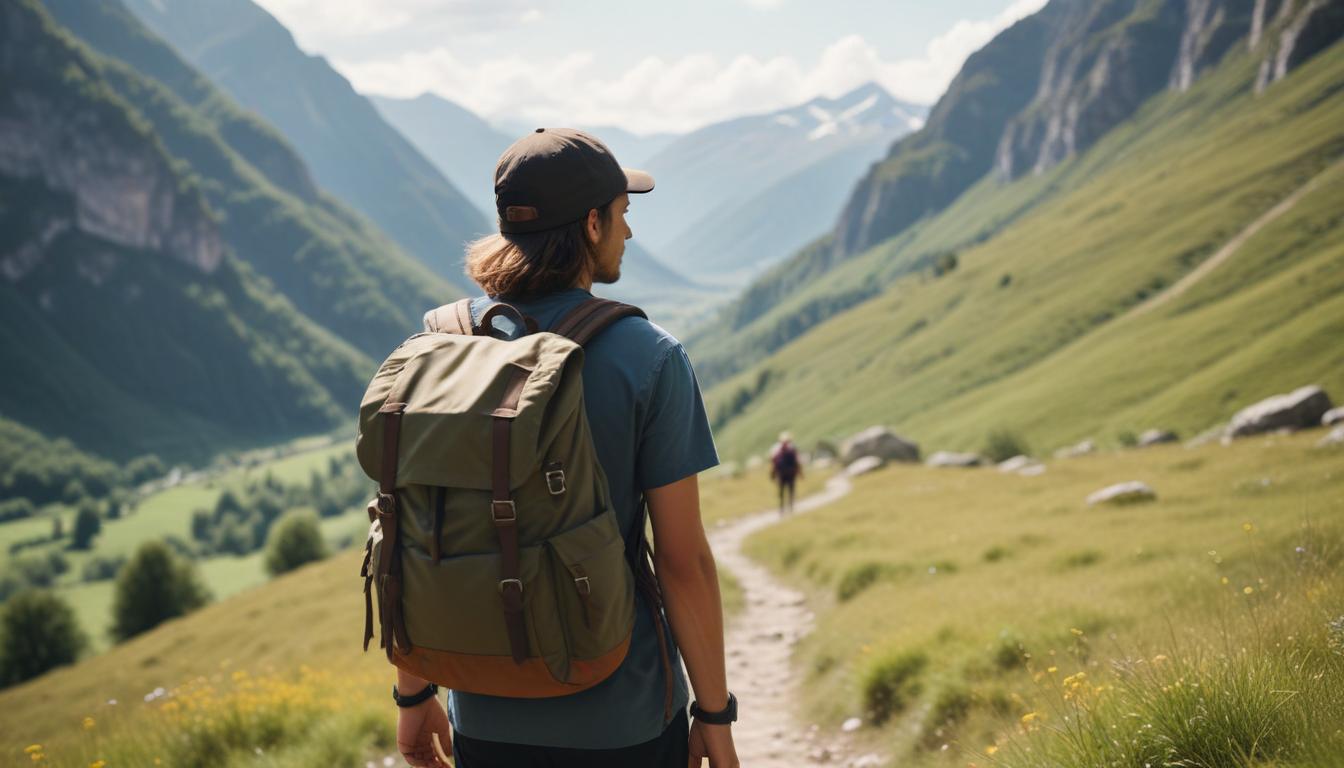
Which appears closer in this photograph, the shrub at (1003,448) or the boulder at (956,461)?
the boulder at (956,461)

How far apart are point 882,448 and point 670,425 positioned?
56.9 m

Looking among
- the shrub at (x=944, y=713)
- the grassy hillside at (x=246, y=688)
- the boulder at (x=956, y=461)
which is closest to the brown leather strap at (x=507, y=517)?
the grassy hillside at (x=246, y=688)

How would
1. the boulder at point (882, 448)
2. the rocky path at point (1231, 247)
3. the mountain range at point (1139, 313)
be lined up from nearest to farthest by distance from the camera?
the boulder at point (882, 448) < the mountain range at point (1139, 313) < the rocky path at point (1231, 247)

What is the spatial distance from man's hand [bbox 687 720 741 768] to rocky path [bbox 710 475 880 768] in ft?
18.0

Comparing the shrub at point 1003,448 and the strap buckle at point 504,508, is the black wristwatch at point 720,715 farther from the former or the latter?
the shrub at point 1003,448

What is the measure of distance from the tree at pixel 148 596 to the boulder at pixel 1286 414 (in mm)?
69151

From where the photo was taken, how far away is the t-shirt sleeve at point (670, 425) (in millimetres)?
3326

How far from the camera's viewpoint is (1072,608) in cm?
981

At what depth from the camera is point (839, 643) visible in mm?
12289

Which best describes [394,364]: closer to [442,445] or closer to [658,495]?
[442,445]

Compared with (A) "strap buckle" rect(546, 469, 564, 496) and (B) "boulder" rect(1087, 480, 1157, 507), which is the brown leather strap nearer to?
(A) "strap buckle" rect(546, 469, 564, 496)

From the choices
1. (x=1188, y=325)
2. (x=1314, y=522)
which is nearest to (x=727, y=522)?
(x=1314, y=522)

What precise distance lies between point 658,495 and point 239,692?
25.0 ft

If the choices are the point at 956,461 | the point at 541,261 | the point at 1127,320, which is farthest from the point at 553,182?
the point at 1127,320
